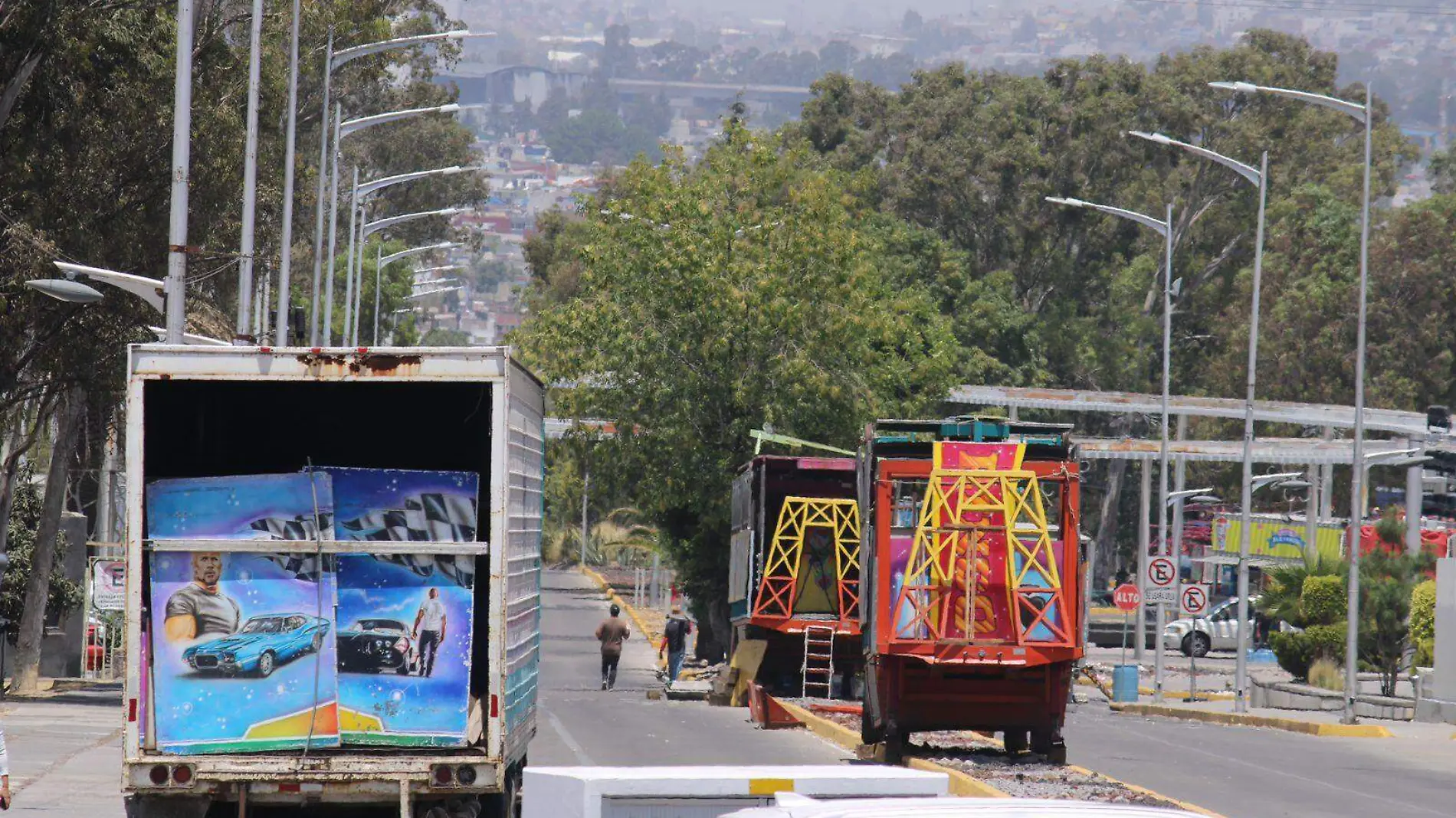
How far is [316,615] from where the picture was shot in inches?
497

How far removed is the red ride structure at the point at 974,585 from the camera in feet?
69.5

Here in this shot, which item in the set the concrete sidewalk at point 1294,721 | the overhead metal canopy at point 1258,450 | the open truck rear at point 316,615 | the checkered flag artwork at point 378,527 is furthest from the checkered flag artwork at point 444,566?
the overhead metal canopy at point 1258,450

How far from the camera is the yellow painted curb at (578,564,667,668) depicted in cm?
5804

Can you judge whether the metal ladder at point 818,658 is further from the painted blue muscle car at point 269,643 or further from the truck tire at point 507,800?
the painted blue muscle car at point 269,643

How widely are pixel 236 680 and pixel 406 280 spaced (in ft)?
253

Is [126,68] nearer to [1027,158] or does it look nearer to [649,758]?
[649,758]

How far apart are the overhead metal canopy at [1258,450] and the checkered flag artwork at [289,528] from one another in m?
47.3

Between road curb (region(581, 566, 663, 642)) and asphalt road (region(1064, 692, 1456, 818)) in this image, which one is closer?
asphalt road (region(1064, 692, 1456, 818))

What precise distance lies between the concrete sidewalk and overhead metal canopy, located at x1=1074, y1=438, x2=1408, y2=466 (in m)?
20.2

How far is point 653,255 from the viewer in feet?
146

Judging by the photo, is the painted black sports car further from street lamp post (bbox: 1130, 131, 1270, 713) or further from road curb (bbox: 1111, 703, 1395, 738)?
street lamp post (bbox: 1130, 131, 1270, 713)

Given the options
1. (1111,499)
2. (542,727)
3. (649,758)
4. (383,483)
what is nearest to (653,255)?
(542,727)

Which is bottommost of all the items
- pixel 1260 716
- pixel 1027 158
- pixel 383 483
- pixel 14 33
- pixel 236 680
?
pixel 1260 716

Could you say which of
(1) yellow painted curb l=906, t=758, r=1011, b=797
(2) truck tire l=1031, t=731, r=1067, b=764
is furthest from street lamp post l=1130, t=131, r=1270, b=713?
(1) yellow painted curb l=906, t=758, r=1011, b=797
